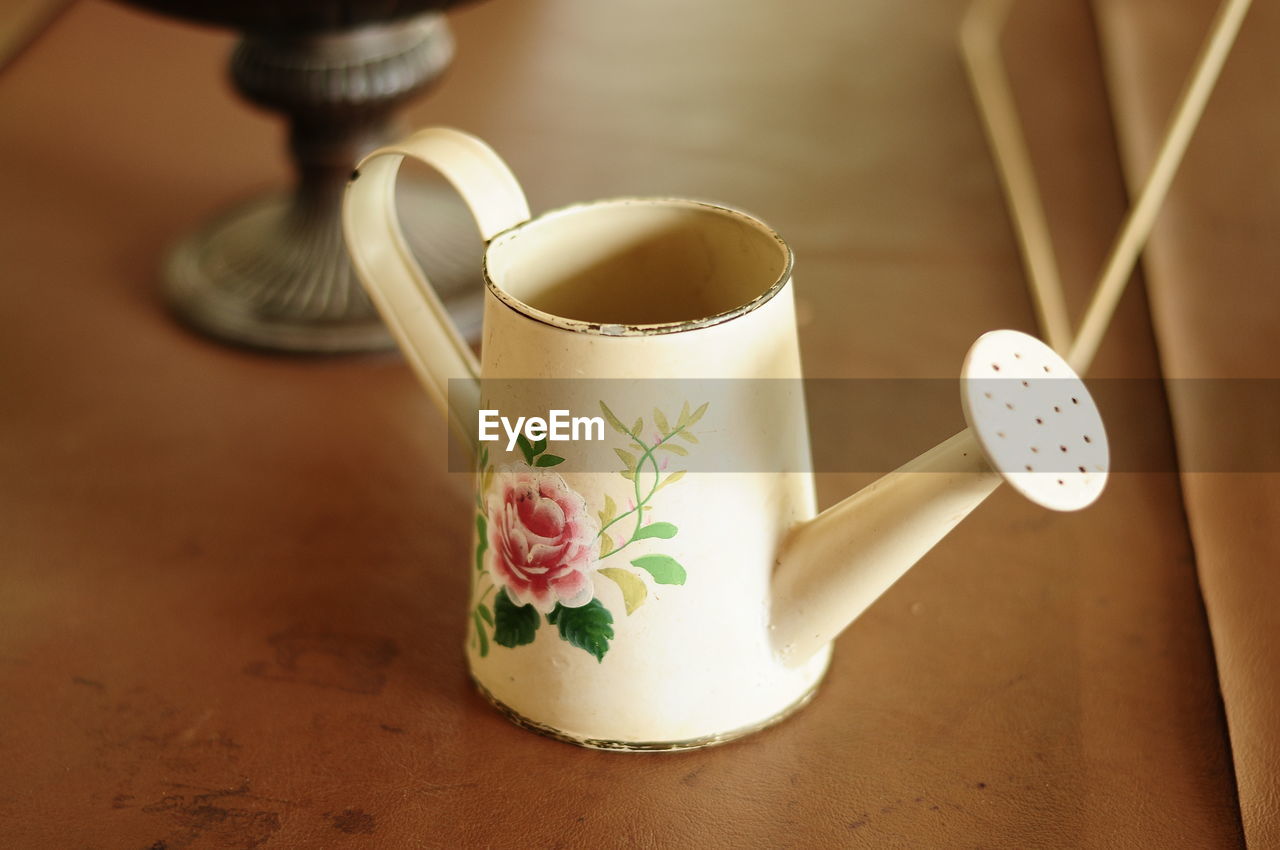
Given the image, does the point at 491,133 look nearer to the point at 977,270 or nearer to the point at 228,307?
the point at 228,307

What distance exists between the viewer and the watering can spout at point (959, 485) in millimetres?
354

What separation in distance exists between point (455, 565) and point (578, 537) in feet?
0.52

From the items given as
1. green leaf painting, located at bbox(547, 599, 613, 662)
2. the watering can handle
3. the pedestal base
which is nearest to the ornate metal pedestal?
the pedestal base

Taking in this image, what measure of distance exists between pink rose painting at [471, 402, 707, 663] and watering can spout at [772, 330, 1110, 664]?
0.16 feet

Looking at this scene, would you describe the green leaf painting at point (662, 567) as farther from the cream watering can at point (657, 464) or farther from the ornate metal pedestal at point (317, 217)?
the ornate metal pedestal at point (317, 217)

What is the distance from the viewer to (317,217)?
0.77m

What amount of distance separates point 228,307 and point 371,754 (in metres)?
0.38

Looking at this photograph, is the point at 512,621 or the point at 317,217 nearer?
the point at 512,621

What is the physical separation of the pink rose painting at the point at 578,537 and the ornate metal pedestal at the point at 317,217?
31cm

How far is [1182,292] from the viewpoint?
0.66m

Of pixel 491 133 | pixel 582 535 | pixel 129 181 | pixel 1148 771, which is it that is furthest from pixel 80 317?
pixel 1148 771

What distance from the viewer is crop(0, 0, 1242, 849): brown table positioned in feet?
1.40

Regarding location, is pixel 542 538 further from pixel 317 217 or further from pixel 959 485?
pixel 317 217

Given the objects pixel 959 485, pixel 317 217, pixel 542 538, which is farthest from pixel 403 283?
pixel 317 217
